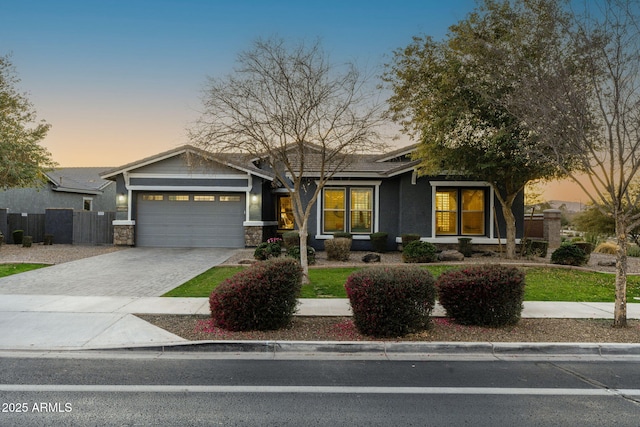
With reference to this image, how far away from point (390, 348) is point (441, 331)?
3.73 feet

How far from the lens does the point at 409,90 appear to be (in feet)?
49.5

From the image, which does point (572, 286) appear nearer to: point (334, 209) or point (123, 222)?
point (334, 209)

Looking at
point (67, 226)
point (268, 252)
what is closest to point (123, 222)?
point (67, 226)

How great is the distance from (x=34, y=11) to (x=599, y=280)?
20998 mm

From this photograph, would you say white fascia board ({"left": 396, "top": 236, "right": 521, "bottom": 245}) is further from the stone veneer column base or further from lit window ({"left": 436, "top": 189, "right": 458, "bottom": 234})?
the stone veneer column base

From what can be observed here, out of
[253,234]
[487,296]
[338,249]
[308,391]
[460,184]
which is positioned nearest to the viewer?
Result: [308,391]

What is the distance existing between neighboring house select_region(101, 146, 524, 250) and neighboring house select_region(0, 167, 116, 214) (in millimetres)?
7160

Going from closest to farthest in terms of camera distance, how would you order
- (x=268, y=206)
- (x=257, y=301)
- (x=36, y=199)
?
(x=257, y=301), (x=268, y=206), (x=36, y=199)

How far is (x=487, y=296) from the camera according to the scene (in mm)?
6574

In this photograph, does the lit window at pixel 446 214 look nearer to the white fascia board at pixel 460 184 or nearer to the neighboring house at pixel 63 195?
the white fascia board at pixel 460 184

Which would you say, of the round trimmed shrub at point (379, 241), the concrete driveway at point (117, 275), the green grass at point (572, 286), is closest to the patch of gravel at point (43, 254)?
the concrete driveway at point (117, 275)

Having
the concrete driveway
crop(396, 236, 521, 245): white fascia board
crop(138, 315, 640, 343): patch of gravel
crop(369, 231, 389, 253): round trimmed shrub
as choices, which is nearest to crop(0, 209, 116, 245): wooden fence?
the concrete driveway

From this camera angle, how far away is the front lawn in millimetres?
9258

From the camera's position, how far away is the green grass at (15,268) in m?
12.2
